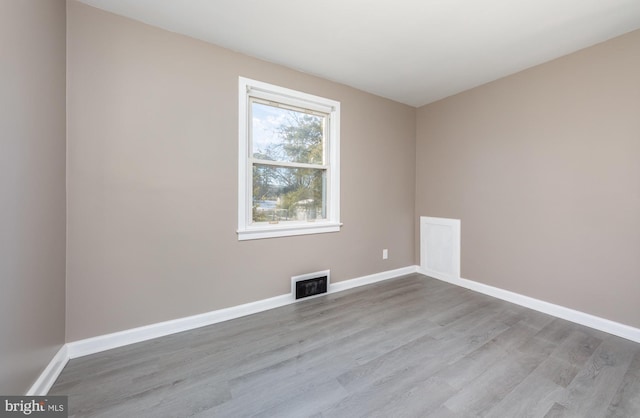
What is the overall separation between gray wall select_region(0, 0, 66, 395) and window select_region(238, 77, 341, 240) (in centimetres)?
121

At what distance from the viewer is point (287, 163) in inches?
106

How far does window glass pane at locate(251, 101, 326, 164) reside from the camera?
2.53 meters

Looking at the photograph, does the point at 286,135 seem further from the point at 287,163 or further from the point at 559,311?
the point at 559,311

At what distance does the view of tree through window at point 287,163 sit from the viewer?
2.54 metres

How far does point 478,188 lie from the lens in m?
3.00

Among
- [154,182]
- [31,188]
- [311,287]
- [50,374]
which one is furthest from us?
[311,287]

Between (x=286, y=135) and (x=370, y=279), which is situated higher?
(x=286, y=135)

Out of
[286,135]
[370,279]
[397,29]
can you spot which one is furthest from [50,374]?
[397,29]

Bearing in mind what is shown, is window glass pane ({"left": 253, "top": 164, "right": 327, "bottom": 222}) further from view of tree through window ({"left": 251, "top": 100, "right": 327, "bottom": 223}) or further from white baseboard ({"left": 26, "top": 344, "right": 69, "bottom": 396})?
white baseboard ({"left": 26, "top": 344, "right": 69, "bottom": 396})

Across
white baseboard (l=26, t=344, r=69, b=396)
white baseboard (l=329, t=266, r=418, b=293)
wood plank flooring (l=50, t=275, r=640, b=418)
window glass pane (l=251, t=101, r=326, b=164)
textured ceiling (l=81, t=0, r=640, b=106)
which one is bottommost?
wood plank flooring (l=50, t=275, r=640, b=418)

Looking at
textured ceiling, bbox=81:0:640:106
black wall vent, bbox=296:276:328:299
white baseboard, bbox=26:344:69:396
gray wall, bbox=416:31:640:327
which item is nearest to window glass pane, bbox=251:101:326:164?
textured ceiling, bbox=81:0:640:106

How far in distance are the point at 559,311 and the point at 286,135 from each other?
3.26 m

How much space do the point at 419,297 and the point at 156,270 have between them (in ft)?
8.75

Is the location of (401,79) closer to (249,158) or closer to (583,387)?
(249,158)
